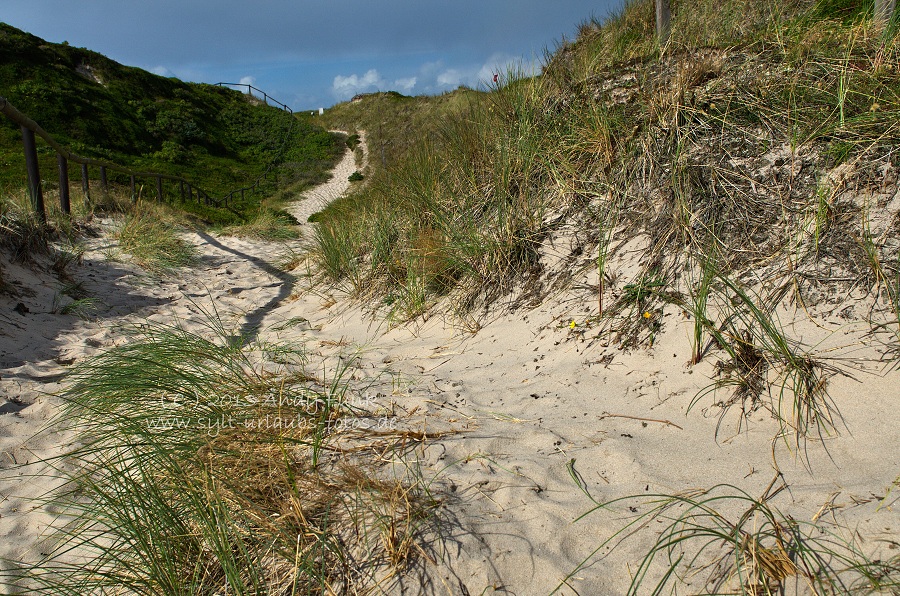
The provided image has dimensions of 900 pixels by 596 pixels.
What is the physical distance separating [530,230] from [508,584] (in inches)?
111

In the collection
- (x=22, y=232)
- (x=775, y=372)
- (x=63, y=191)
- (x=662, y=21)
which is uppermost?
(x=662, y=21)

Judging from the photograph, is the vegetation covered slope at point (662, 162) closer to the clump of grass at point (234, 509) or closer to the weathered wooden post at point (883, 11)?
the weathered wooden post at point (883, 11)

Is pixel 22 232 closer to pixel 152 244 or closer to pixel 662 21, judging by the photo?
pixel 152 244

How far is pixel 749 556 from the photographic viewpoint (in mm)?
1343

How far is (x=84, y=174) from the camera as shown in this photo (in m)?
9.02

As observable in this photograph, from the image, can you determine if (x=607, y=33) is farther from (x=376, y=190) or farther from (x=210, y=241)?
(x=210, y=241)

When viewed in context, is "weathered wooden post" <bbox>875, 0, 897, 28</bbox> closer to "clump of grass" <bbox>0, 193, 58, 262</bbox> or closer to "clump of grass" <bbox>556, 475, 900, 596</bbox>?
"clump of grass" <bbox>556, 475, 900, 596</bbox>

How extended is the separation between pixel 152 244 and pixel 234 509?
6092 mm

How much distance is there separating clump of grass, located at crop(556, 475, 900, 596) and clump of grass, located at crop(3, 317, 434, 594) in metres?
0.59

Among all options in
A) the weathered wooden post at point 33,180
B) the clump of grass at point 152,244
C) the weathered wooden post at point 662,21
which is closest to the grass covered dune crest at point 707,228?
the weathered wooden post at point 662,21

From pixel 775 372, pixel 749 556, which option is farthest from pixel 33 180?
pixel 749 556

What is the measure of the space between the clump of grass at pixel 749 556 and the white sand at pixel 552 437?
0.16 feet

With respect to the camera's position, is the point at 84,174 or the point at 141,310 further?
the point at 84,174

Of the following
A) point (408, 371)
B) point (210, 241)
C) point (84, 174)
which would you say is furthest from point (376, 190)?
point (84, 174)
